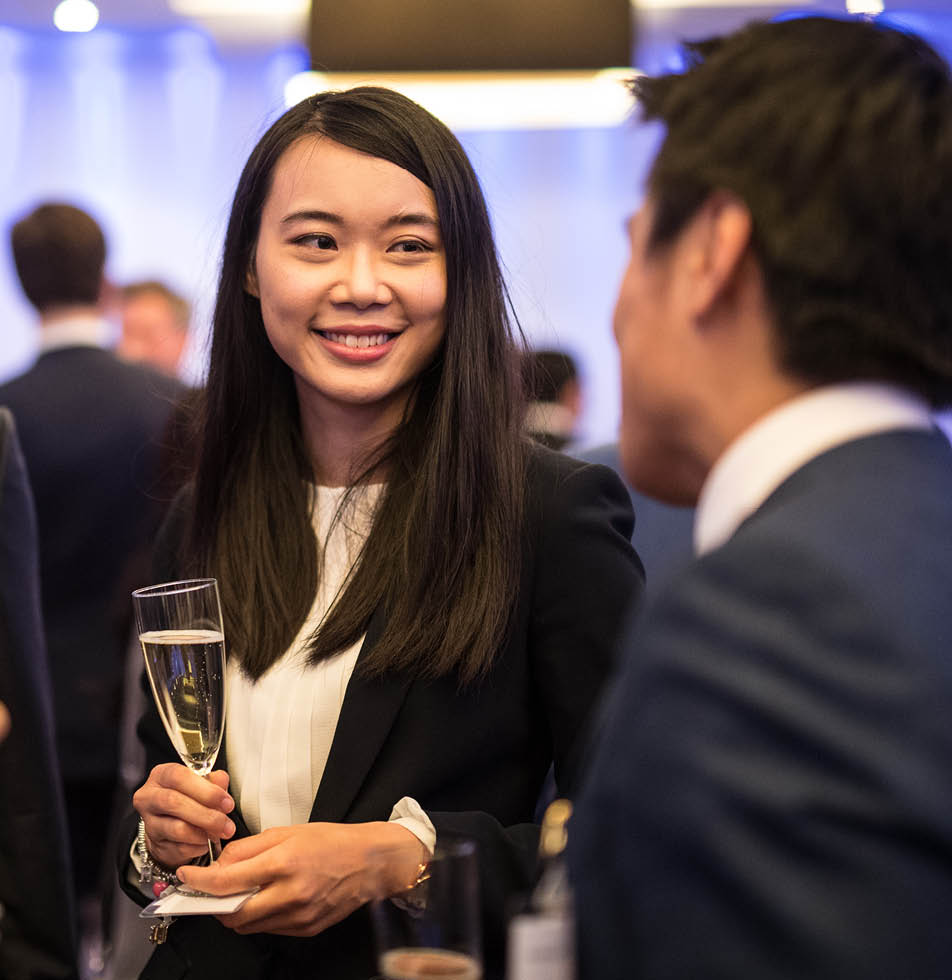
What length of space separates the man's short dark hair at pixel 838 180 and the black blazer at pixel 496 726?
0.69m

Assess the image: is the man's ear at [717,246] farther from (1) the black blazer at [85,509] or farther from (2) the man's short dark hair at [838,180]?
(1) the black blazer at [85,509]

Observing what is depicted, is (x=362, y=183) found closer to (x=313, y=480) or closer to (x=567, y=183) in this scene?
(x=313, y=480)

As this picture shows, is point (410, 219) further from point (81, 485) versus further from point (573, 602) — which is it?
point (81, 485)

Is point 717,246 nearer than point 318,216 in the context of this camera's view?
Yes

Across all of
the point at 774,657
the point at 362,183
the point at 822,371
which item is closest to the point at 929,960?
the point at 774,657

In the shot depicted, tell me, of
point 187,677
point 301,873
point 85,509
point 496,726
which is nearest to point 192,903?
point 301,873

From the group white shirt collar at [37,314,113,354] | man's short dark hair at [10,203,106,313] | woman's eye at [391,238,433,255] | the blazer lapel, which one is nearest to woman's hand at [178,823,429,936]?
the blazer lapel

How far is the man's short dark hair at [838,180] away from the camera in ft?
2.89

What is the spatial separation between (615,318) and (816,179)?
0.25 m

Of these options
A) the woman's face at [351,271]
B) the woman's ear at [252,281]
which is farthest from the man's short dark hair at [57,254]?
the woman's face at [351,271]

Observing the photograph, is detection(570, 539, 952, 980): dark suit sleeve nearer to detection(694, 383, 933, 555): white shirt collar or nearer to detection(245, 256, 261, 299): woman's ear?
detection(694, 383, 933, 555): white shirt collar

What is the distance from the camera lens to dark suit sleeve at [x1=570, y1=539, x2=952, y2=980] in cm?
78

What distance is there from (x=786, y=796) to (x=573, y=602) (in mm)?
805

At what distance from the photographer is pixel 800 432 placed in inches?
36.5
